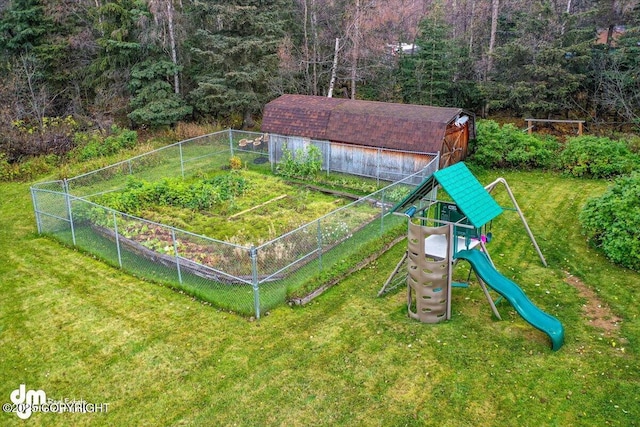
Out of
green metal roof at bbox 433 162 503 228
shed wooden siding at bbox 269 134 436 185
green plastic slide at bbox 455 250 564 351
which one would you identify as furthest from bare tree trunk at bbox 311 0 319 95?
green plastic slide at bbox 455 250 564 351

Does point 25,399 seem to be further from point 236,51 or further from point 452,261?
point 236,51

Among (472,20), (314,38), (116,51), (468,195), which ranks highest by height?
(472,20)

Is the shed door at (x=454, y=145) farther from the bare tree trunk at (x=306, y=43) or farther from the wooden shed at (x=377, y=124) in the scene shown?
the bare tree trunk at (x=306, y=43)

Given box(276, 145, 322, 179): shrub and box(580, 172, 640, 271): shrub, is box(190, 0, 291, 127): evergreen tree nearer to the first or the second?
box(276, 145, 322, 179): shrub

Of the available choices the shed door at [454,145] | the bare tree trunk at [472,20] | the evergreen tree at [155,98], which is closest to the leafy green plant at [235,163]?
the evergreen tree at [155,98]

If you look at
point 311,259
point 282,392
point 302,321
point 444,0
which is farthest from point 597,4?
point 282,392

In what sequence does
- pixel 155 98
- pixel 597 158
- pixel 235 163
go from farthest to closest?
pixel 155 98 → pixel 235 163 → pixel 597 158

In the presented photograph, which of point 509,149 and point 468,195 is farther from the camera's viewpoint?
point 509,149

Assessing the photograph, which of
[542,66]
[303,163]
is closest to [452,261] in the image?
[303,163]
